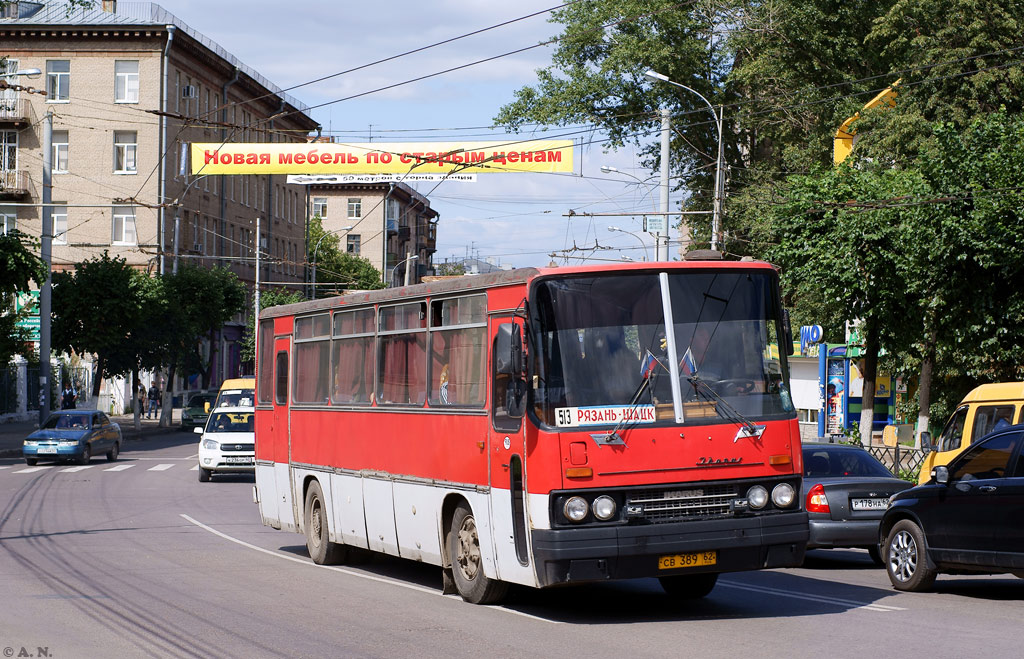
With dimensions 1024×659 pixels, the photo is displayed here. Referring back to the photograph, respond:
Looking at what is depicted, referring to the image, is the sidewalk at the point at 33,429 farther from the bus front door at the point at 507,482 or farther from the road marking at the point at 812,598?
the bus front door at the point at 507,482

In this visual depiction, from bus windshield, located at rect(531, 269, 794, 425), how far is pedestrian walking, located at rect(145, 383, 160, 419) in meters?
61.3

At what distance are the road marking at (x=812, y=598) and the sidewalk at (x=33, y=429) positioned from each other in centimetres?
3328

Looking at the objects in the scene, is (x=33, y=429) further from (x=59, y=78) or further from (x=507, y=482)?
(x=507, y=482)

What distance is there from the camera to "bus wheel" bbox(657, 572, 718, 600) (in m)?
→ 12.2

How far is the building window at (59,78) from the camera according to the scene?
6469 centimetres

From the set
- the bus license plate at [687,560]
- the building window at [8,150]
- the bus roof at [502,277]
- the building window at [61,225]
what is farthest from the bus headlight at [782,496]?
the building window at [8,150]

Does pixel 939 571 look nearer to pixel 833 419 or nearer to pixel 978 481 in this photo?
pixel 978 481

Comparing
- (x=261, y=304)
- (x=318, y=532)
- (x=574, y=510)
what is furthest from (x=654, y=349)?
(x=261, y=304)

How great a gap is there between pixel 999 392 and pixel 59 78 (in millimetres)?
55447

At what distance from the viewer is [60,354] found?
54.6 m

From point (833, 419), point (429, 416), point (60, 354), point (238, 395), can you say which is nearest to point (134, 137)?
point (60, 354)

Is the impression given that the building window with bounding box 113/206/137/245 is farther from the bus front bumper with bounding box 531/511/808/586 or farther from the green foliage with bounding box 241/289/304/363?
the bus front bumper with bounding box 531/511/808/586

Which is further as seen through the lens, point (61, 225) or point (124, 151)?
point (61, 225)

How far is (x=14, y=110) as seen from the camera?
6469cm
